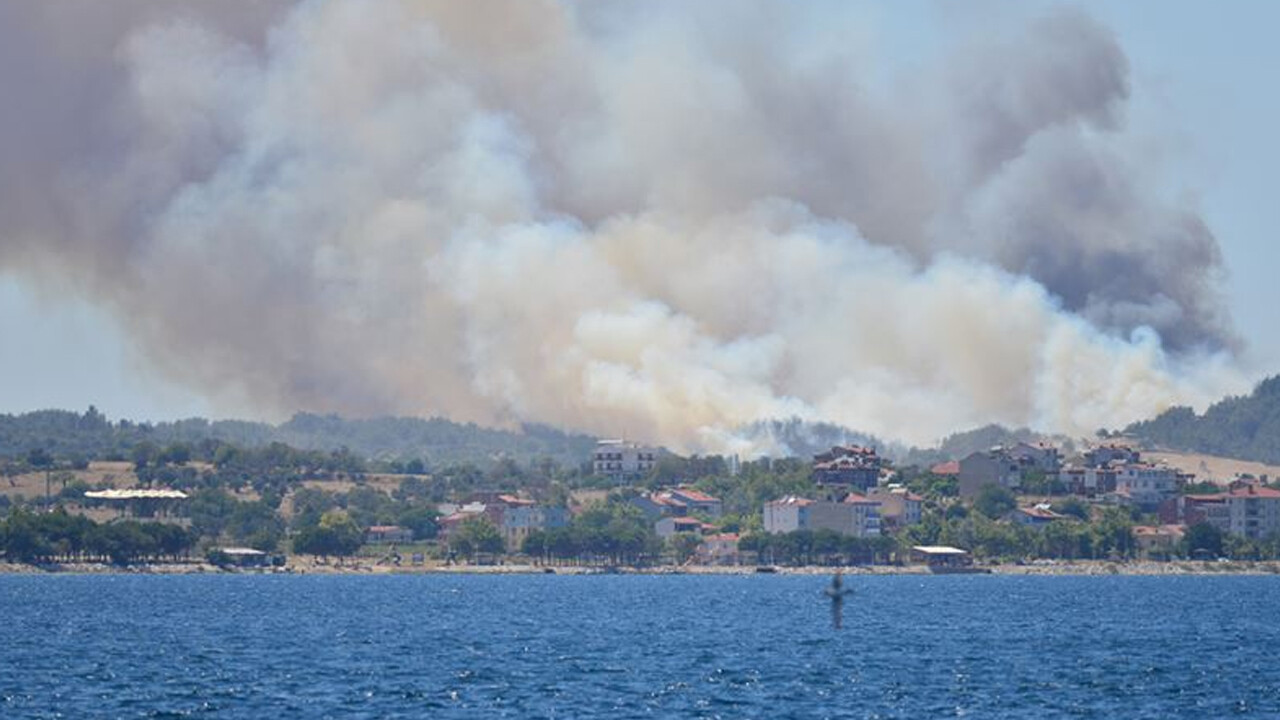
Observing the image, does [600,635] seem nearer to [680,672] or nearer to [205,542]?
[680,672]

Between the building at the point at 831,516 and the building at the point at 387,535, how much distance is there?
26.4 meters

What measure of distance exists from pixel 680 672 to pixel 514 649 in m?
12.2

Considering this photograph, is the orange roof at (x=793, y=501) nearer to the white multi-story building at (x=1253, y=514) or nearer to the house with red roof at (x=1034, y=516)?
the house with red roof at (x=1034, y=516)

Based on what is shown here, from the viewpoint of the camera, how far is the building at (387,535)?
194500mm

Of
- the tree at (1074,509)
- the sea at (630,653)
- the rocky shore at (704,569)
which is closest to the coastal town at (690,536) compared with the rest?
the tree at (1074,509)

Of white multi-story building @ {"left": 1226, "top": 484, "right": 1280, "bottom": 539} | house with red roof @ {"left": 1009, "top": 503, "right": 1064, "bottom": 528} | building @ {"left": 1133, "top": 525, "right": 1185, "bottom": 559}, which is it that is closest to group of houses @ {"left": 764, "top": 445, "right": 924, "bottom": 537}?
house with red roof @ {"left": 1009, "top": 503, "right": 1064, "bottom": 528}

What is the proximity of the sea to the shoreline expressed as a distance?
21.3 meters

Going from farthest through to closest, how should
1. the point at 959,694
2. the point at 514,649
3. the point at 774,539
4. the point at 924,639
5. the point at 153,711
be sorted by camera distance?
the point at 774,539 < the point at 924,639 < the point at 514,649 < the point at 959,694 < the point at 153,711

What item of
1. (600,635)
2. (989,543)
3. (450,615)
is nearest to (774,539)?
(989,543)

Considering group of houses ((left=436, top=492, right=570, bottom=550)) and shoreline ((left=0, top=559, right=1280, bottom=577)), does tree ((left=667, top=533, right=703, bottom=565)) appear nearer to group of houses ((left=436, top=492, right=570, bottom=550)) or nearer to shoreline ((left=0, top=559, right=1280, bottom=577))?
shoreline ((left=0, top=559, right=1280, bottom=577))

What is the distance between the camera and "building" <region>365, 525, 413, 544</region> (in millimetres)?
194500

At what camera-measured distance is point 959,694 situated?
80.1 m

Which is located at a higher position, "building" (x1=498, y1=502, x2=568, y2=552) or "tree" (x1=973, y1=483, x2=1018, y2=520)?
"tree" (x1=973, y1=483, x2=1018, y2=520)

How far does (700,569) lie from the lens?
184500mm
